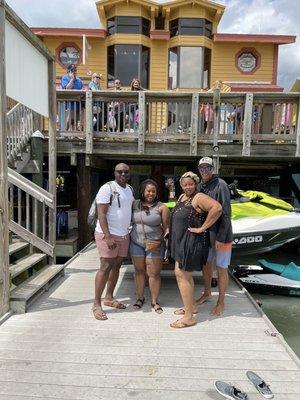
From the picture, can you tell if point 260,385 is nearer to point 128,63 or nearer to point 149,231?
point 149,231

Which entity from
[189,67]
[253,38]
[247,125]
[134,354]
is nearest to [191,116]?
[247,125]

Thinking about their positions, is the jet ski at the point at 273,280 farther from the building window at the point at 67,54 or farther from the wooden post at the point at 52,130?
the building window at the point at 67,54

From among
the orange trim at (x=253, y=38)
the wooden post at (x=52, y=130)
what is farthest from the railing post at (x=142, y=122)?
the orange trim at (x=253, y=38)

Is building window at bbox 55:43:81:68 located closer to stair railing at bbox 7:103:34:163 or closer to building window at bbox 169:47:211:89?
building window at bbox 169:47:211:89

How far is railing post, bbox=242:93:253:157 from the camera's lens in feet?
24.9

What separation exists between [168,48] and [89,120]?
769 cm

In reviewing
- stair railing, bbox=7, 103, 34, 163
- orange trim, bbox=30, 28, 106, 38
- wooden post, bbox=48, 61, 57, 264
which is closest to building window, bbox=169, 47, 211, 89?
orange trim, bbox=30, 28, 106, 38

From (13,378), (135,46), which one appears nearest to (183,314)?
(13,378)

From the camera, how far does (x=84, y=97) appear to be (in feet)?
25.7

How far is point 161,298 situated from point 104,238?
4.08ft

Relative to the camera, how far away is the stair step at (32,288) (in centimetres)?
404

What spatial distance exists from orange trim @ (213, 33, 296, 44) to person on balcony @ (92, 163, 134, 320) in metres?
11.5

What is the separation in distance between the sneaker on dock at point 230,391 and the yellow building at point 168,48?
492 inches

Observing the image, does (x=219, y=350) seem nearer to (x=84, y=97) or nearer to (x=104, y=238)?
(x=104, y=238)
